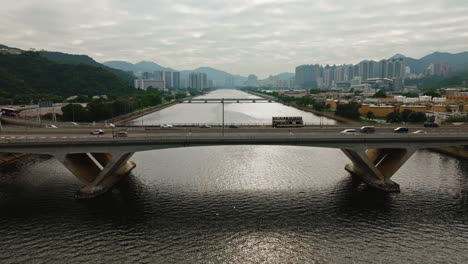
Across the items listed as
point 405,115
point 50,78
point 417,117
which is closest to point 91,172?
point 417,117

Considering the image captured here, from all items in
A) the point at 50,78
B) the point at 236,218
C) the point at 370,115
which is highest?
the point at 50,78

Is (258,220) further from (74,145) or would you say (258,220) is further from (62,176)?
(62,176)

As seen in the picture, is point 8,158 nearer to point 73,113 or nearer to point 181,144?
point 73,113

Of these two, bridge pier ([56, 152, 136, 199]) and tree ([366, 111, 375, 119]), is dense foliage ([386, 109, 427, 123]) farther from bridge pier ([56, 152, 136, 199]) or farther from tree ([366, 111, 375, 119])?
bridge pier ([56, 152, 136, 199])

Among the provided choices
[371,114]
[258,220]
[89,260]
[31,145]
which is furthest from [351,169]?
[371,114]

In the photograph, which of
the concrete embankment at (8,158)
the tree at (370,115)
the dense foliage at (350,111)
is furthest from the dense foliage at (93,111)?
the tree at (370,115)

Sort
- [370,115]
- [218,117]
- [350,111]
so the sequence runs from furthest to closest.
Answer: [218,117]
[350,111]
[370,115]
